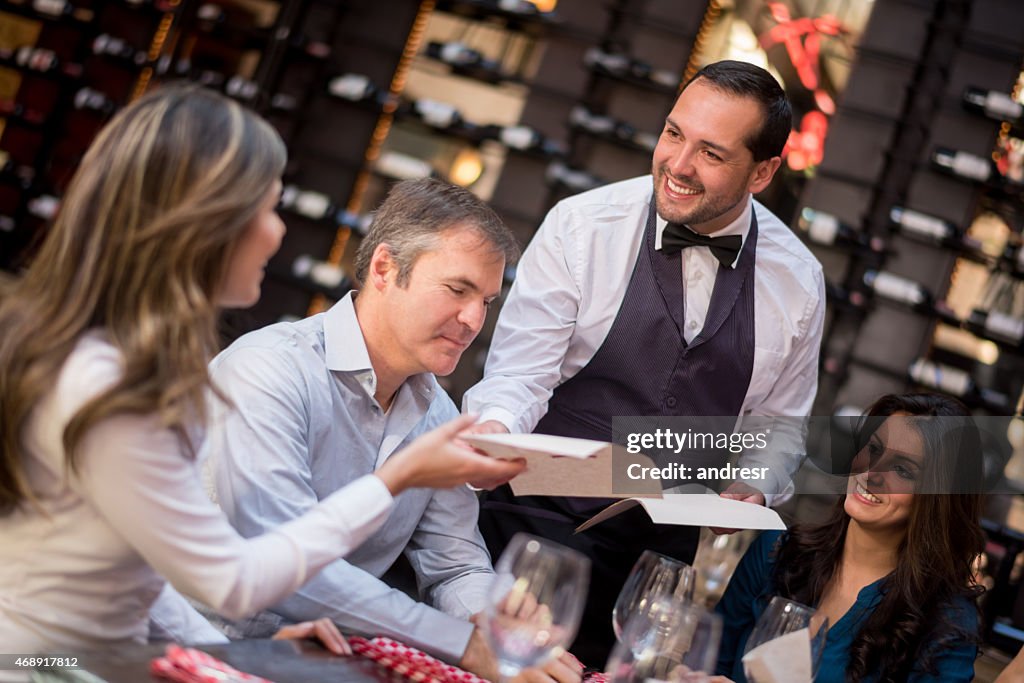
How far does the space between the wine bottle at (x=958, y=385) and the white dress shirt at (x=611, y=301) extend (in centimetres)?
298

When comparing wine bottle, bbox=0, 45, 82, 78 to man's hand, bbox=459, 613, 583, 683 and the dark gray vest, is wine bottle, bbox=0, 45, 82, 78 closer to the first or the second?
the dark gray vest

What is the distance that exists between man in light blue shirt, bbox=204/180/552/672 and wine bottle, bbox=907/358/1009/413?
405 centimetres

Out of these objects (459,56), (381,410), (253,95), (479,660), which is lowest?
Answer: (479,660)

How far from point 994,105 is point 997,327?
115 cm

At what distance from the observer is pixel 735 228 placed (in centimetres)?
264

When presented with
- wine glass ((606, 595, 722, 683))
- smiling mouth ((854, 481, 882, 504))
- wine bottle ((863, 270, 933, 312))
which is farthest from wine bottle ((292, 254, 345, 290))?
wine glass ((606, 595, 722, 683))

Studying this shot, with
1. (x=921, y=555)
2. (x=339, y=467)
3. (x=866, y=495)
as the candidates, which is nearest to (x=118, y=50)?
(x=339, y=467)

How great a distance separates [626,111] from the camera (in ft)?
20.1

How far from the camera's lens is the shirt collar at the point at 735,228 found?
8.50 ft

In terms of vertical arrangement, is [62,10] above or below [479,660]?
above

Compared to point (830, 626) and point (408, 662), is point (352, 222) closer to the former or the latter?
point (830, 626)

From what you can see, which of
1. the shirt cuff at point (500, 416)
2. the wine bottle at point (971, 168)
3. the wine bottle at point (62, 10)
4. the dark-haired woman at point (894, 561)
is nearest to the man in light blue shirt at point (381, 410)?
Result: the shirt cuff at point (500, 416)

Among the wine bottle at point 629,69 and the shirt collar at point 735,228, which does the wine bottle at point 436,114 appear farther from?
the shirt collar at point 735,228

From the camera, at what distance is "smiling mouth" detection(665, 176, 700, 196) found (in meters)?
2.49
